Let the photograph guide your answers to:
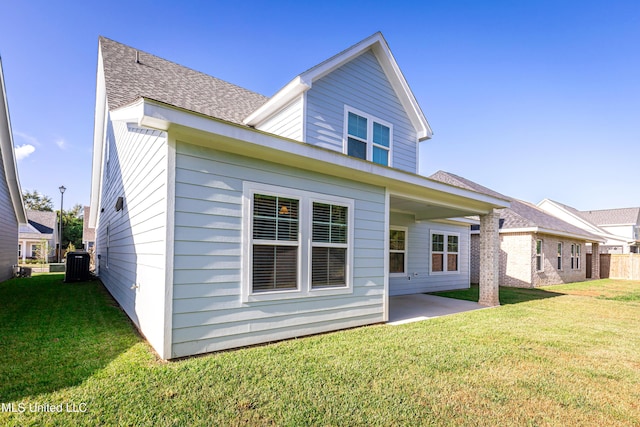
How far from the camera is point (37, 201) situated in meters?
46.6

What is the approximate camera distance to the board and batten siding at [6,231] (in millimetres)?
11555

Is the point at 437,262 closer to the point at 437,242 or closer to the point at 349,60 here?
the point at 437,242

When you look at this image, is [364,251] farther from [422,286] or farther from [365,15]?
[365,15]

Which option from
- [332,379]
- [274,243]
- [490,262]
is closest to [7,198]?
[274,243]

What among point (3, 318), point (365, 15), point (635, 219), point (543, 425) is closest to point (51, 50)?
point (3, 318)

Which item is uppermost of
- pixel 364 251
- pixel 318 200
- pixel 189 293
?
pixel 318 200

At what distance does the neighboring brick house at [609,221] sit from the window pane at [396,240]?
24244 mm

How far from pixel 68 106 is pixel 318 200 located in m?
12.1

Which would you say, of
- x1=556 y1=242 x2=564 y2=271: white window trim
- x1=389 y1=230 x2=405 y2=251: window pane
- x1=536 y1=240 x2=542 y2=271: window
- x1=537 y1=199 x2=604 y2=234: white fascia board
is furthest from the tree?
x1=537 y1=199 x2=604 y2=234: white fascia board

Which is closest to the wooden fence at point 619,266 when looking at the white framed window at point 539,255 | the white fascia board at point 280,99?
the white framed window at point 539,255

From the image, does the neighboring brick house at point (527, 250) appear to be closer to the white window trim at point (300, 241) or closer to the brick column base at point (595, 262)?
the brick column base at point (595, 262)

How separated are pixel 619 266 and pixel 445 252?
15962mm

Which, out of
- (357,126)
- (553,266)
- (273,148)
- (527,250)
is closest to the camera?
(273,148)

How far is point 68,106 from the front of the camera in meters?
11.8
